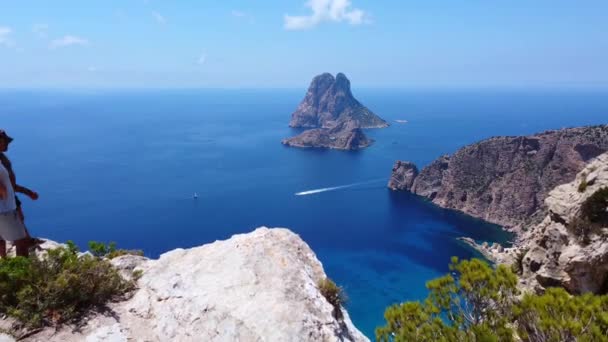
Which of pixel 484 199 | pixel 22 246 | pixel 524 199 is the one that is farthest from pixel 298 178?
pixel 22 246

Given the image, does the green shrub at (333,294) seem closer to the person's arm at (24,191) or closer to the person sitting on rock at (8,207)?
the person sitting on rock at (8,207)

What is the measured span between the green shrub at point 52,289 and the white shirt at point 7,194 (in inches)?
47.5

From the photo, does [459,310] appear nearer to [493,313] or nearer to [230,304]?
[493,313]

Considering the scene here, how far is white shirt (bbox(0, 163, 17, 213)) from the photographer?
24.1 ft

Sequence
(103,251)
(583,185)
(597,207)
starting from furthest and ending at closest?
(583,185), (597,207), (103,251)

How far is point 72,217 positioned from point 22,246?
273ft

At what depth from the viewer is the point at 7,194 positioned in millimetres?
7387

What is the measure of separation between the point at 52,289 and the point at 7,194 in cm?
230

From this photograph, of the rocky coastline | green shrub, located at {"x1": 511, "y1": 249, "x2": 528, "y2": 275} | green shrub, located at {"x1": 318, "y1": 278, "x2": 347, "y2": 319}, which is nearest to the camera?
green shrub, located at {"x1": 318, "y1": 278, "x2": 347, "y2": 319}

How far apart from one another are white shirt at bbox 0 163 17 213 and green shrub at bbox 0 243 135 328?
1.21 m

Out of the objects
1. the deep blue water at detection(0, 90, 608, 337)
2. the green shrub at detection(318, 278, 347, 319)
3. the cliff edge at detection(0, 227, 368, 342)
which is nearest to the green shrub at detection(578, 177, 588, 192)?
the cliff edge at detection(0, 227, 368, 342)

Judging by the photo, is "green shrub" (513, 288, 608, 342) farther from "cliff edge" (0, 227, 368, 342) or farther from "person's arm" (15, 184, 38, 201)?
"person's arm" (15, 184, 38, 201)

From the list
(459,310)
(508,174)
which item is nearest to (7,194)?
(459,310)

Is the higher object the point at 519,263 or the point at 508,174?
the point at 519,263
